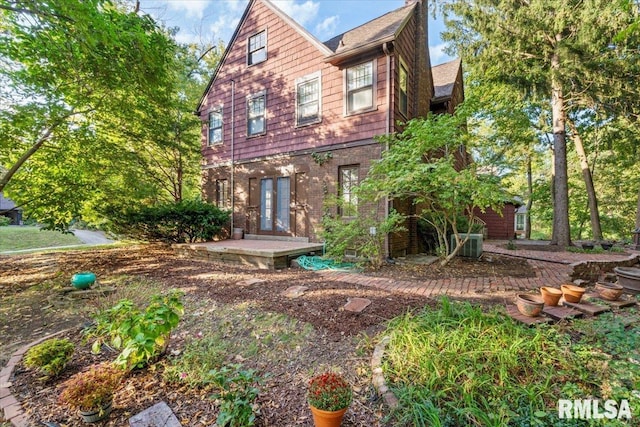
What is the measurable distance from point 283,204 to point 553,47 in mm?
11365

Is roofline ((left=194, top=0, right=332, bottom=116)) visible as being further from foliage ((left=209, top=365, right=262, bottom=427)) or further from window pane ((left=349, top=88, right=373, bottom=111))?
foliage ((left=209, top=365, right=262, bottom=427))

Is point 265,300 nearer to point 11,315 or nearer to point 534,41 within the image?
point 11,315

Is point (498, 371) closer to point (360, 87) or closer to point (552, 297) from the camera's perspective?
point (552, 297)

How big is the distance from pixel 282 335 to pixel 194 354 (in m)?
0.91

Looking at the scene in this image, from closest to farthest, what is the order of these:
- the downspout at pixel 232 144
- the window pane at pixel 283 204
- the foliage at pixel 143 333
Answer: the foliage at pixel 143 333, the window pane at pixel 283 204, the downspout at pixel 232 144

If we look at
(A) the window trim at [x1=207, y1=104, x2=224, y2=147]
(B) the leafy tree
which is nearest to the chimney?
(B) the leafy tree

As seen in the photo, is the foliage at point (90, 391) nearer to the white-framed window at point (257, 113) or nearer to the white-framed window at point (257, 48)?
the white-framed window at point (257, 113)

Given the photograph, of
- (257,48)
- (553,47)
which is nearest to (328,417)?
(257,48)

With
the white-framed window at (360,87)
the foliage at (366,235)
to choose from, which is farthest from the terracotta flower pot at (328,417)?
the white-framed window at (360,87)

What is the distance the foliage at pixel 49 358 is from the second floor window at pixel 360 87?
7458mm

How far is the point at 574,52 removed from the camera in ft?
29.9

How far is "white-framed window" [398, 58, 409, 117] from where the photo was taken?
787 centimetres

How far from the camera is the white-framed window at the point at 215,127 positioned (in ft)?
37.2

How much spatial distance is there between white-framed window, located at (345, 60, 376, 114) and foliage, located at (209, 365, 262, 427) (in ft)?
23.1
